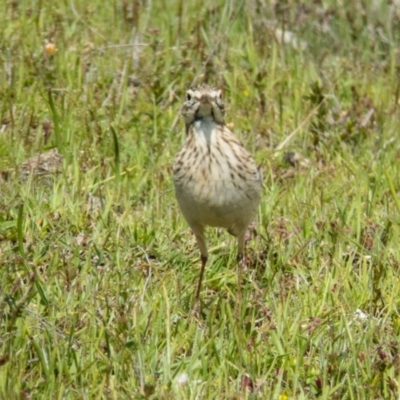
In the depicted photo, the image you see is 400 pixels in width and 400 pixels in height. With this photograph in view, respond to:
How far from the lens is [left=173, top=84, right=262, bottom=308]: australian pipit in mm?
6207

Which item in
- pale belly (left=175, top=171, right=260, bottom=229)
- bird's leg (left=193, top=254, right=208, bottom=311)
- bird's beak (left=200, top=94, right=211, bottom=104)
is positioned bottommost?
bird's leg (left=193, top=254, right=208, bottom=311)

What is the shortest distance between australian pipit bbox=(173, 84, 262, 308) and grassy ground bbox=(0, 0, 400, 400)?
19.2 inches

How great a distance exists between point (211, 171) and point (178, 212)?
138cm

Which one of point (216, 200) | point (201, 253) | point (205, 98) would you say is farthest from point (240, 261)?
point (205, 98)

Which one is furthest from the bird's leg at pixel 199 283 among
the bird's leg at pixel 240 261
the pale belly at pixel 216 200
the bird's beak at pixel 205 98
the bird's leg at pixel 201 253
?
the bird's beak at pixel 205 98

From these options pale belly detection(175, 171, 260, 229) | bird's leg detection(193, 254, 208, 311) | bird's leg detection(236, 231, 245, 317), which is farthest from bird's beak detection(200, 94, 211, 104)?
bird's leg detection(193, 254, 208, 311)

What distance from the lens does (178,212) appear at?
756 cm

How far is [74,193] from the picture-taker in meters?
7.52

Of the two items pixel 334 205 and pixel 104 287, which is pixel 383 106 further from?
pixel 104 287

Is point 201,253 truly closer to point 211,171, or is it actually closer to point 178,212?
point 211,171

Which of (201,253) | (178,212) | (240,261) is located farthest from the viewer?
(178,212)

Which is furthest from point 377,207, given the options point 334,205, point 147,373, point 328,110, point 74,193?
point 147,373

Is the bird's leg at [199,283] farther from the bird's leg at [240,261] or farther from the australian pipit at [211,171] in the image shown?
the bird's leg at [240,261]

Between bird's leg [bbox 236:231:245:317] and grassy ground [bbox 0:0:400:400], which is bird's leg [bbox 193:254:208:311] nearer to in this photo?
grassy ground [bbox 0:0:400:400]
